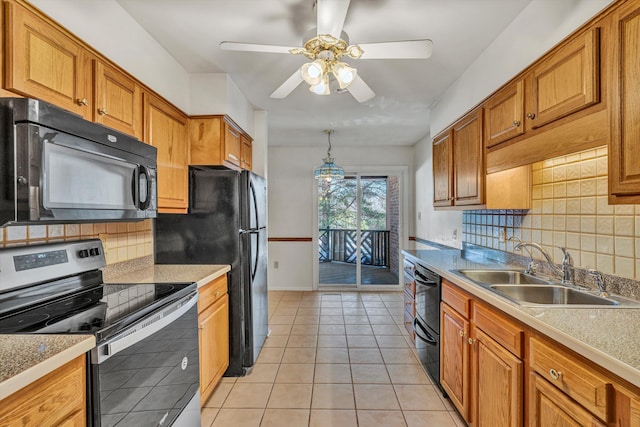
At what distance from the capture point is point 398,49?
159 cm

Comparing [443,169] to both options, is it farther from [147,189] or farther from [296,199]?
[296,199]

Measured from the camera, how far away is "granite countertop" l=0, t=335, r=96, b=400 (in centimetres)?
81

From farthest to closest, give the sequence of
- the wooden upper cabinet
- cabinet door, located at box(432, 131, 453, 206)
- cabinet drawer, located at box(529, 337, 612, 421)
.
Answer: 1. cabinet door, located at box(432, 131, 453, 206)
2. the wooden upper cabinet
3. cabinet drawer, located at box(529, 337, 612, 421)

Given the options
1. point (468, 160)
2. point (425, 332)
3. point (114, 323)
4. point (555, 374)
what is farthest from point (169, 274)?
point (468, 160)

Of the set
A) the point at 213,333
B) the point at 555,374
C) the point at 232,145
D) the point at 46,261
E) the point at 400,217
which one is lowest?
the point at 213,333

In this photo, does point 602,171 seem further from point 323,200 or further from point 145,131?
point 323,200

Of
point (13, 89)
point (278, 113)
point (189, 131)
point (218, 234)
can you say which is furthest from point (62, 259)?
point (278, 113)

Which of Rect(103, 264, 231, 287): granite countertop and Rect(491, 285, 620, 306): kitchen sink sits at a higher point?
Rect(103, 264, 231, 287): granite countertop

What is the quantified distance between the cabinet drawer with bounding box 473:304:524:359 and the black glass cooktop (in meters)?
1.52

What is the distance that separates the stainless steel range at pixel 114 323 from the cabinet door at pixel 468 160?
1.97 m

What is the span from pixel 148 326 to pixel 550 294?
2.02 metres

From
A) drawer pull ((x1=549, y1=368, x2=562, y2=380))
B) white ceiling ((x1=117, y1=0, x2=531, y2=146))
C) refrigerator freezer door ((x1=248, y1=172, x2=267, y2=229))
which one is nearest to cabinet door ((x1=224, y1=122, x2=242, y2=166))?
refrigerator freezer door ((x1=248, y1=172, x2=267, y2=229))

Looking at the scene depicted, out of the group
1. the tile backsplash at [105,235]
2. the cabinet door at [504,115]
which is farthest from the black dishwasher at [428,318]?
the tile backsplash at [105,235]

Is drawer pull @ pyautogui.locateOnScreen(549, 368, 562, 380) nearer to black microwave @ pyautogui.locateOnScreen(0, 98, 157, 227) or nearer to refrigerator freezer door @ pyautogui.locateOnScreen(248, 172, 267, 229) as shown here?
black microwave @ pyautogui.locateOnScreen(0, 98, 157, 227)
